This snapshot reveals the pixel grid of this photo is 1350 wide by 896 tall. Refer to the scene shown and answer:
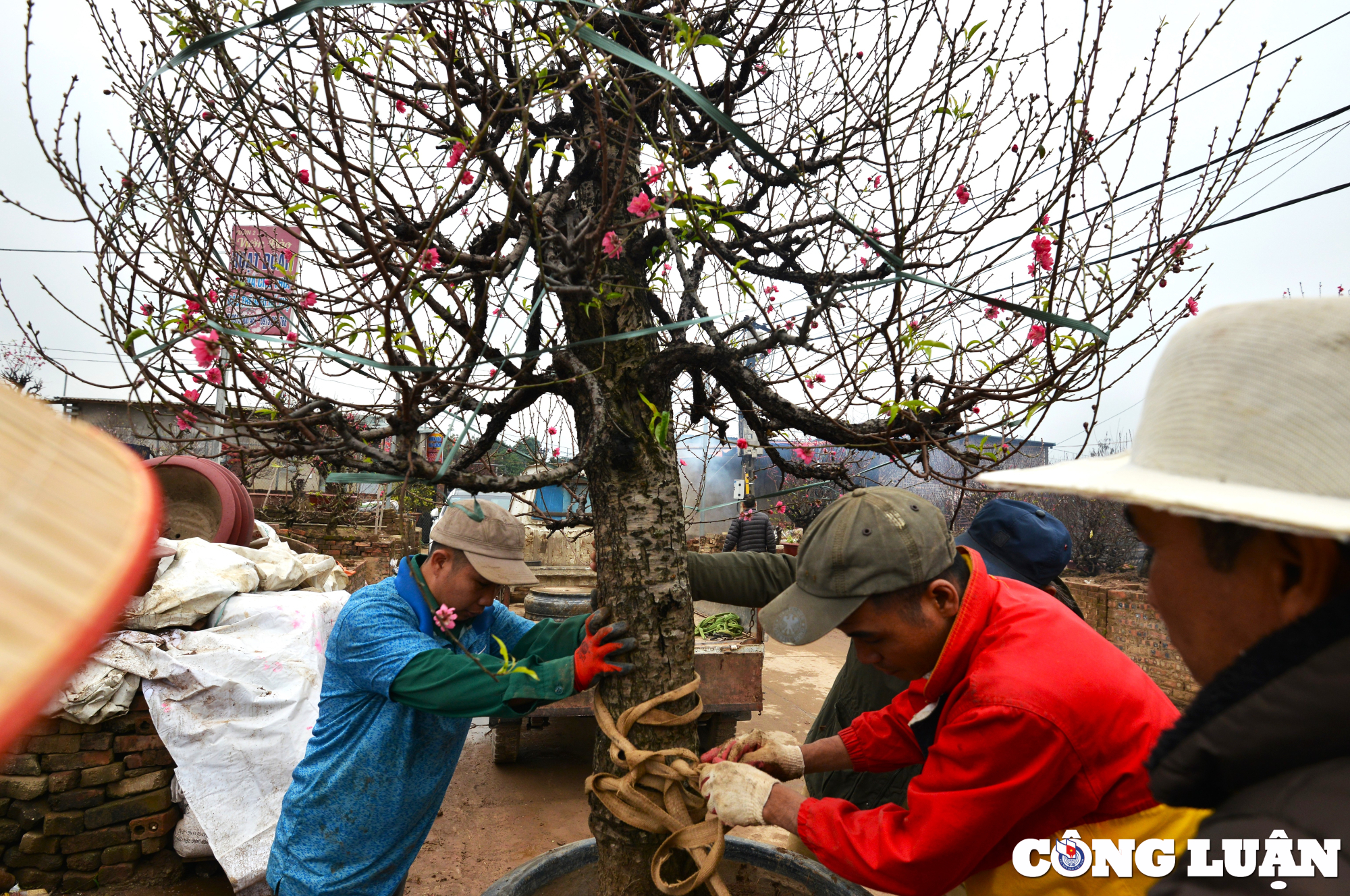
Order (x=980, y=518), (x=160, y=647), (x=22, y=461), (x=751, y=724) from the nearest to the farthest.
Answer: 1. (x=22, y=461)
2. (x=980, y=518)
3. (x=160, y=647)
4. (x=751, y=724)

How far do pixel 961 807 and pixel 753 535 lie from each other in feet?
28.6

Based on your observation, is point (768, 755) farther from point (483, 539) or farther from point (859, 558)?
point (483, 539)

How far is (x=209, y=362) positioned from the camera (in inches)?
69.2

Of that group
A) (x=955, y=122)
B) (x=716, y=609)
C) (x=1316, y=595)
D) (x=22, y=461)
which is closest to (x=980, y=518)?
(x=955, y=122)

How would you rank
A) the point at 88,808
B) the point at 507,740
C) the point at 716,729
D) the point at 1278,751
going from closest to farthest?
the point at 1278,751 → the point at 88,808 → the point at 716,729 → the point at 507,740

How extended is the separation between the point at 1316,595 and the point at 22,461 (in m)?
1.19

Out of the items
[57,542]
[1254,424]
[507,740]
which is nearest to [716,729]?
[507,740]

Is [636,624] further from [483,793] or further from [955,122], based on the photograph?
[483,793]

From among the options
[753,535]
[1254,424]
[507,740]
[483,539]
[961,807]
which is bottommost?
[507,740]

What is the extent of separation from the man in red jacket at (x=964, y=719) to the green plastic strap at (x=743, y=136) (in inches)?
22.7

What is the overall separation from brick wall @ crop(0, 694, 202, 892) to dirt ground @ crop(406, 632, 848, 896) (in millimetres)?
1434

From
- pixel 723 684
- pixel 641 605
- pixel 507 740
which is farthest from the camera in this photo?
pixel 507 740

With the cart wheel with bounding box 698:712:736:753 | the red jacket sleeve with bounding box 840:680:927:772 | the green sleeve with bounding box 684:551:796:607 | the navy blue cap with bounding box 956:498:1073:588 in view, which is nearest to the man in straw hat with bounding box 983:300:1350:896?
the red jacket sleeve with bounding box 840:680:927:772

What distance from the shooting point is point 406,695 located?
196 cm
